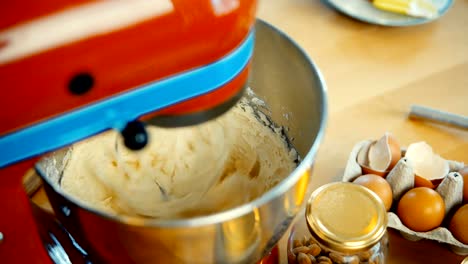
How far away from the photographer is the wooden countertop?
0.83 meters

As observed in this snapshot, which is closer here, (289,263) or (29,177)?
(29,177)

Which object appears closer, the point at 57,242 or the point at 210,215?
the point at 210,215

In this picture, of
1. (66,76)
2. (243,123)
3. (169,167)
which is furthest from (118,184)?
(66,76)

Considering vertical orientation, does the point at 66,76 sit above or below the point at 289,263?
above

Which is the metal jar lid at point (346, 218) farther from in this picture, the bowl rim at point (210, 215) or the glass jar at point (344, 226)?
the bowl rim at point (210, 215)

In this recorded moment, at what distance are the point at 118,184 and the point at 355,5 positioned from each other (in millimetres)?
602

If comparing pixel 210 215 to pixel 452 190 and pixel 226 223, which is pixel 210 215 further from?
pixel 452 190

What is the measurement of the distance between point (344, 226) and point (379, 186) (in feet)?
0.47

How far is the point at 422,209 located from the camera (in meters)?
0.68

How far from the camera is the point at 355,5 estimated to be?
1.08m

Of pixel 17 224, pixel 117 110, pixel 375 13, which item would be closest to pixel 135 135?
pixel 117 110

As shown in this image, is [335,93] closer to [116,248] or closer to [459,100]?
[459,100]

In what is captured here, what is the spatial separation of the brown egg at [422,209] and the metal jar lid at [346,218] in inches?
4.1

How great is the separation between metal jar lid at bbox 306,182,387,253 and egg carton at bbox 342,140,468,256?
107 mm
